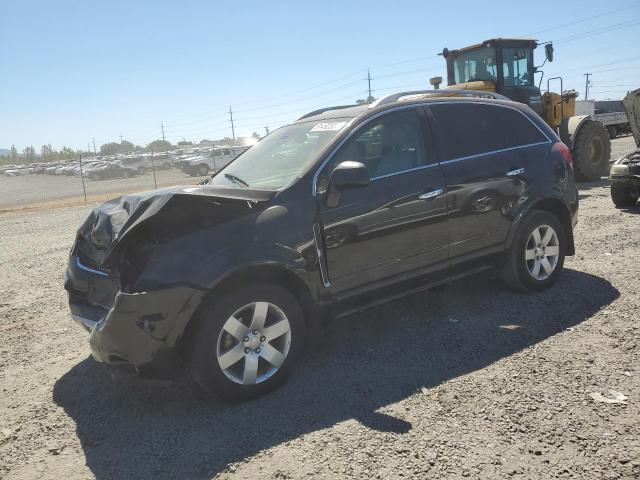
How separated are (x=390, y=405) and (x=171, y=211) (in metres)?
1.78

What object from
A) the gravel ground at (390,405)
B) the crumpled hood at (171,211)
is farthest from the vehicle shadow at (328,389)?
the crumpled hood at (171,211)

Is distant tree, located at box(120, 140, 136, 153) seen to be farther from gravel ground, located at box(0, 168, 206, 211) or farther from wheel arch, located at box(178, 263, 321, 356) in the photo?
wheel arch, located at box(178, 263, 321, 356)

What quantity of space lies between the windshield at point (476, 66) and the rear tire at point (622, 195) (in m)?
4.00

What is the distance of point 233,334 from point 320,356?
3.30ft

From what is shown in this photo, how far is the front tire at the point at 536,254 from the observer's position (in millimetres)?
4742

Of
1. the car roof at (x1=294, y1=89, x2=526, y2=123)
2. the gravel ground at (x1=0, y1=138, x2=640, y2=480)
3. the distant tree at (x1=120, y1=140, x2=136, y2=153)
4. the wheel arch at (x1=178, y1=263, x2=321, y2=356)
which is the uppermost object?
the distant tree at (x1=120, y1=140, x2=136, y2=153)

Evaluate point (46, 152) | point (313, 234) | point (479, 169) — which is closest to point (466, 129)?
point (479, 169)

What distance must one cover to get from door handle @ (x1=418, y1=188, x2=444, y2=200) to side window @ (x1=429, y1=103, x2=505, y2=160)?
0.31 meters

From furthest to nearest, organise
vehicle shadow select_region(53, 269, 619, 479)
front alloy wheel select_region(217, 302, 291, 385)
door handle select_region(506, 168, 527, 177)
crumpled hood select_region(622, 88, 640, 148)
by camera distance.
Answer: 1. crumpled hood select_region(622, 88, 640, 148)
2. door handle select_region(506, 168, 527, 177)
3. front alloy wheel select_region(217, 302, 291, 385)
4. vehicle shadow select_region(53, 269, 619, 479)

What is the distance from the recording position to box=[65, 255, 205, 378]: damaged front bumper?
9.80ft

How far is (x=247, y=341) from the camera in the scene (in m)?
3.24

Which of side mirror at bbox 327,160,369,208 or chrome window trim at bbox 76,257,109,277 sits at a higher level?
side mirror at bbox 327,160,369,208

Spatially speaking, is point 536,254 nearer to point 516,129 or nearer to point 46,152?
point 516,129

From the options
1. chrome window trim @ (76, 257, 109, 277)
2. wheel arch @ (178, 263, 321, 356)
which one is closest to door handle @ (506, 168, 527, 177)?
wheel arch @ (178, 263, 321, 356)
